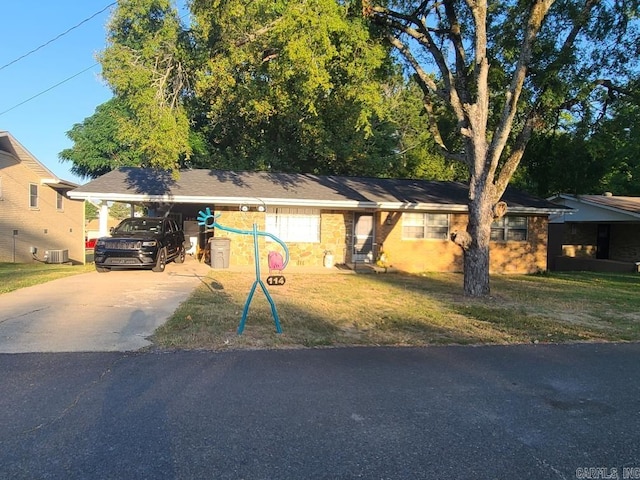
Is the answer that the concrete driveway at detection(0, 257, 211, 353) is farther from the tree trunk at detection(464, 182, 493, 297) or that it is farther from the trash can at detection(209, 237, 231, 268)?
the tree trunk at detection(464, 182, 493, 297)

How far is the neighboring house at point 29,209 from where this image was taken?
21.3 m

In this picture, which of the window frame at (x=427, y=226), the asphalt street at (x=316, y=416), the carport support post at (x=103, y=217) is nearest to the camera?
the asphalt street at (x=316, y=416)

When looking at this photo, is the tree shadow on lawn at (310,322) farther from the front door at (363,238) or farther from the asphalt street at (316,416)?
the front door at (363,238)

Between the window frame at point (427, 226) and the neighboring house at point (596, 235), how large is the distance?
629 cm

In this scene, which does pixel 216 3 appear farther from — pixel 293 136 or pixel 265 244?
pixel 293 136

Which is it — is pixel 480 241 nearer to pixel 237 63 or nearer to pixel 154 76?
pixel 237 63

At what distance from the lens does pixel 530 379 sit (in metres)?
5.39

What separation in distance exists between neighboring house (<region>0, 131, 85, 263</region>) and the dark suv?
993 centimetres

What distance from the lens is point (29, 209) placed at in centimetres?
2284

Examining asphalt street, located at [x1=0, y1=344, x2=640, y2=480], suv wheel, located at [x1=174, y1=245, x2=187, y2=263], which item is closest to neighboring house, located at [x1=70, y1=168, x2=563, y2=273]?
suv wheel, located at [x1=174, y1=245, x2=187, y2=263]

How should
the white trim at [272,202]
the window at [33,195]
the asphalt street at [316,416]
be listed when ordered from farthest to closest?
the window at [33,195], the white trim at [272,202], the asphalt street at [316,416]

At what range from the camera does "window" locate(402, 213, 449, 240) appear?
1784 centimetres

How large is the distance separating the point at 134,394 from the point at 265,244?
12.9 m

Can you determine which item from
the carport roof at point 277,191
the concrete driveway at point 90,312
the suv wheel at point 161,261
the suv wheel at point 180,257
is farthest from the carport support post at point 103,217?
the concrete driveway at point 90,312
